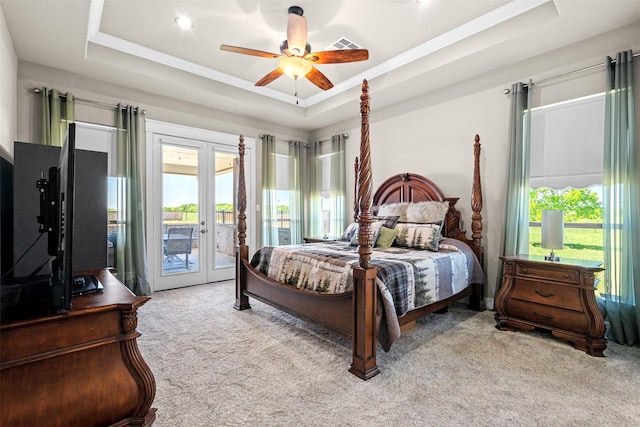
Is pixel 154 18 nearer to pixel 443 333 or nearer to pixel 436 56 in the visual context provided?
pixel 436 56

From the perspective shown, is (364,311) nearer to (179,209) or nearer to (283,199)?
(179,209)

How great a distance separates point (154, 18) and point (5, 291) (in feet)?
9.50

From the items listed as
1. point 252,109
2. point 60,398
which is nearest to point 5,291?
point 60,398

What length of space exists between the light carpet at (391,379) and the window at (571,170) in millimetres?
1023

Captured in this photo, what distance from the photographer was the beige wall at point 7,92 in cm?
256

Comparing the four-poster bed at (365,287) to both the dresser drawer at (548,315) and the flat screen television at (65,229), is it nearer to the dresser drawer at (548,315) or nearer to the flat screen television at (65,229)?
the dresser drawer at (548,315)

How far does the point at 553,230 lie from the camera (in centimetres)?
278

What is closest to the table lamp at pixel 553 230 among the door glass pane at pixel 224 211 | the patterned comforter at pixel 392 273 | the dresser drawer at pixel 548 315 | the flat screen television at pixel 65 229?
the dresser drawer at pixel 548 315

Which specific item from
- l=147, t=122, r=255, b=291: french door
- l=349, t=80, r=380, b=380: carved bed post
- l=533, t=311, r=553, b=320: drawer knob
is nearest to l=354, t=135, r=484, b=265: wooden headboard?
l=533, t=311, r=553, b=320: drawer knob

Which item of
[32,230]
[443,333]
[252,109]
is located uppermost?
[252,109]

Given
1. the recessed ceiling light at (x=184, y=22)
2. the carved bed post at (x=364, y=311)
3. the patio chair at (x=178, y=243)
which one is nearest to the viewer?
the carved bed post at (x=364, y=311)

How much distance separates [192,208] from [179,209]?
199 millimetres

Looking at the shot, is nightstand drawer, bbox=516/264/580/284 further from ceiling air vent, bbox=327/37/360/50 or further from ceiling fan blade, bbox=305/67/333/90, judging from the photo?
ceiling air vent, bbox=327/37/360/50

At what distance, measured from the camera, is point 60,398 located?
113 centimetres
